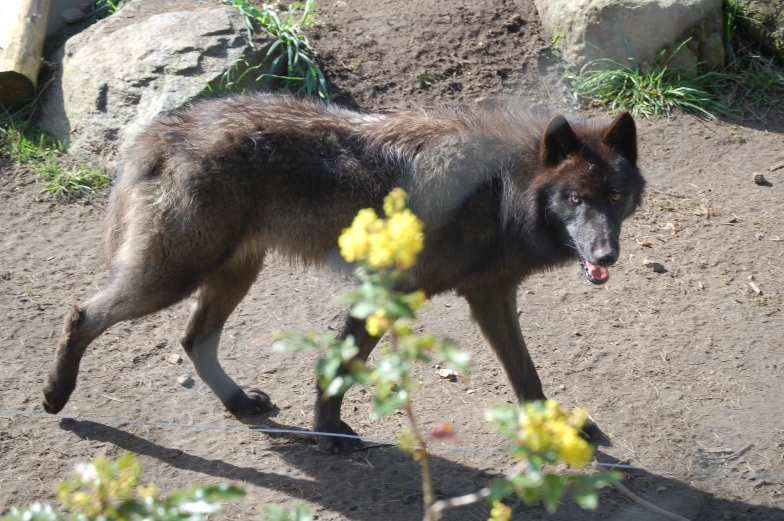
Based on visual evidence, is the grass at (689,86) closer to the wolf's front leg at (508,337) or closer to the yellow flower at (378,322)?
the wolf's front leg at (508,337)

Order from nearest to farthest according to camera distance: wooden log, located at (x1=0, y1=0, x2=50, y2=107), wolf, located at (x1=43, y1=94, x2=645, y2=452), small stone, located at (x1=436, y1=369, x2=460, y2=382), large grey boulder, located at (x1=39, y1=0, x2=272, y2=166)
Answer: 1. wolf, located at (x1=43, y1=94, x2=645, y2=452)
2. small stone, located at (x1=436, y1=369, x2=460, y2=382)
3. large grey boulder, located at (x1=39, y1=0, x2=272, y2=166)
4. wooden log, located at (x1=0, y1=0, x2=50, y2=107)

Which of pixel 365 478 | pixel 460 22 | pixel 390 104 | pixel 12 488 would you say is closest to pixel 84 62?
pixel 390 104

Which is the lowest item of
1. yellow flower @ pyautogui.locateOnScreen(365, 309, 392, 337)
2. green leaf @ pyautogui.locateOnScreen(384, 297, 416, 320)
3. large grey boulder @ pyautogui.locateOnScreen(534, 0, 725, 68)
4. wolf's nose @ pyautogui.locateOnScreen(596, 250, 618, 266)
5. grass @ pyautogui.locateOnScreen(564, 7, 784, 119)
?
grass @ pyautogui.locateOnScreen(564, 7, 784, 119)

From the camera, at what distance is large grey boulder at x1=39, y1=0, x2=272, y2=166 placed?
7.09m

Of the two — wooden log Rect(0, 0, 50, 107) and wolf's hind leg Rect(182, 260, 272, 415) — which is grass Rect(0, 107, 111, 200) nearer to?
wooden log Rect(0, 0, 50, 107)

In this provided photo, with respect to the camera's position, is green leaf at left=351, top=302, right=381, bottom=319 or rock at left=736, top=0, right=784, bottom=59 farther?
rock at left=736, top=0, right=784, bottom=59

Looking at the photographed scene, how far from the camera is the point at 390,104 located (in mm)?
7582

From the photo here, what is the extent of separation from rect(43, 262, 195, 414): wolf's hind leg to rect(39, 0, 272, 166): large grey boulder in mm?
2859

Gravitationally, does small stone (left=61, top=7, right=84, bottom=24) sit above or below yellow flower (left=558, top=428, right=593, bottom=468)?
below

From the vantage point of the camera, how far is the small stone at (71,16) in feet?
27.6

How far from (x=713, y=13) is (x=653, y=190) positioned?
7.13 feet

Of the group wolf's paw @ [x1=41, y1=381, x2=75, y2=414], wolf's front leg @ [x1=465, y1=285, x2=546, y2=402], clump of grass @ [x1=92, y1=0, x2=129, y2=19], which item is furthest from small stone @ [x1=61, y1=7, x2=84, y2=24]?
wolf's front leg @ [x1=465, y1=285, x2=546, y2=402]

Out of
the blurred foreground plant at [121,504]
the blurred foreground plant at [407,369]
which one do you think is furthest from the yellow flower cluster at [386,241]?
the blurred foreground plant at [121,504]

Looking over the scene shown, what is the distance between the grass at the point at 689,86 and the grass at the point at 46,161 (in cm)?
464
